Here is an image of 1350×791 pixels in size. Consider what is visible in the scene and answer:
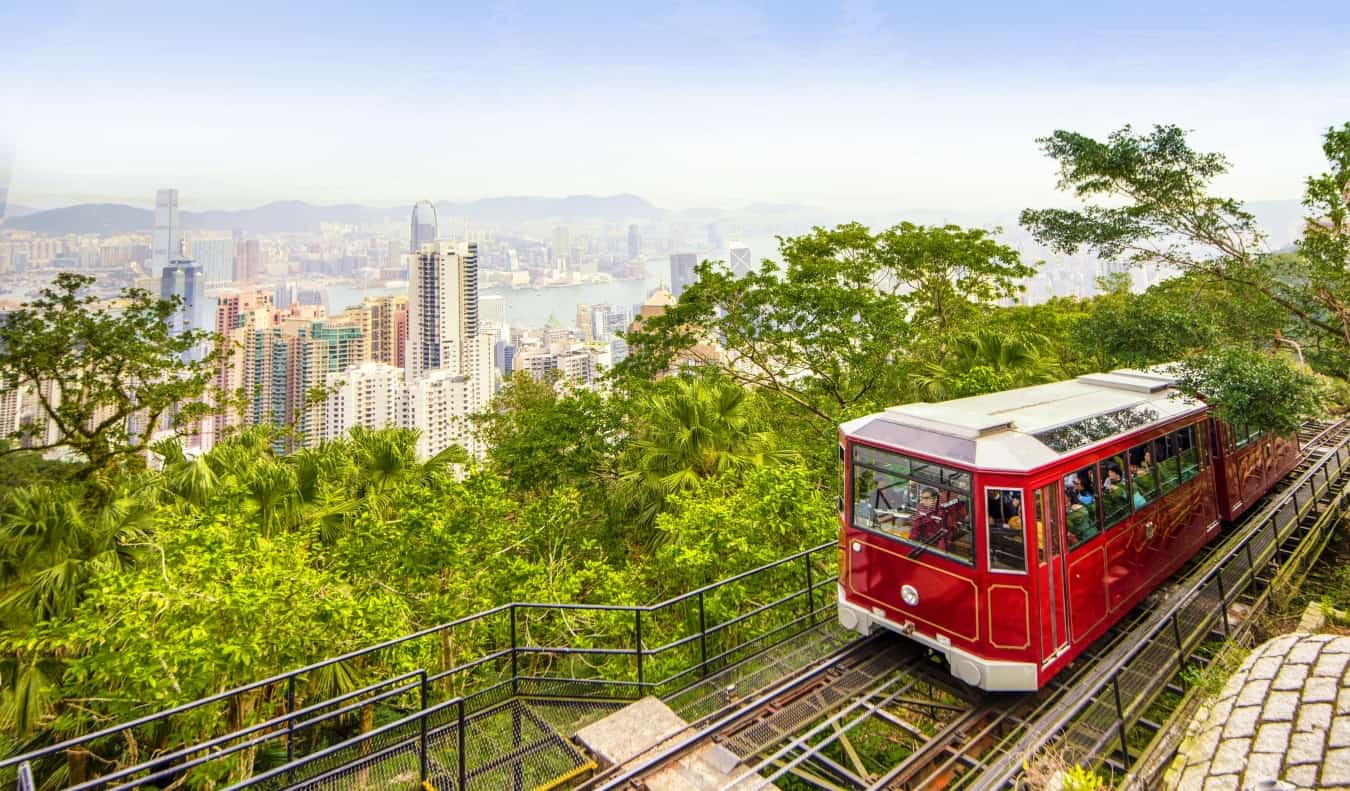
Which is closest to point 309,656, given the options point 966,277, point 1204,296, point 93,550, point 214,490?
point 93,550

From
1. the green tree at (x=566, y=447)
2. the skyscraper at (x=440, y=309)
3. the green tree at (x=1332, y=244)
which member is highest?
the skyscraper at (x=440, y=309)

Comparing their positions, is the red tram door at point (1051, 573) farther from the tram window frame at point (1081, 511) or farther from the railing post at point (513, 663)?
the railing post at point (513, 663)

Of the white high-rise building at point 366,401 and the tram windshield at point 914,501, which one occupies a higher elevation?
the tram windshield at point 914,501

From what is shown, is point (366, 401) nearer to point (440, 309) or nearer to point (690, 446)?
point (440, 309)

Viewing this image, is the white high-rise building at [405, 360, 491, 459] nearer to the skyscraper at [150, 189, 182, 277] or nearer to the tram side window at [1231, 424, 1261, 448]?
the tram side window at [1231, 424, 1261, 448]

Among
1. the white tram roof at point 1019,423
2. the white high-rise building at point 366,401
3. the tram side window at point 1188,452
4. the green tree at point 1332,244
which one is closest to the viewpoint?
the white tram roof at point 1019,423

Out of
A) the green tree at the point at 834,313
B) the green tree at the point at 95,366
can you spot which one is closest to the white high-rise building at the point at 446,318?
the green tree at the point at 95,366

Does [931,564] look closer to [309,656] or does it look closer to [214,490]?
[309,656]
